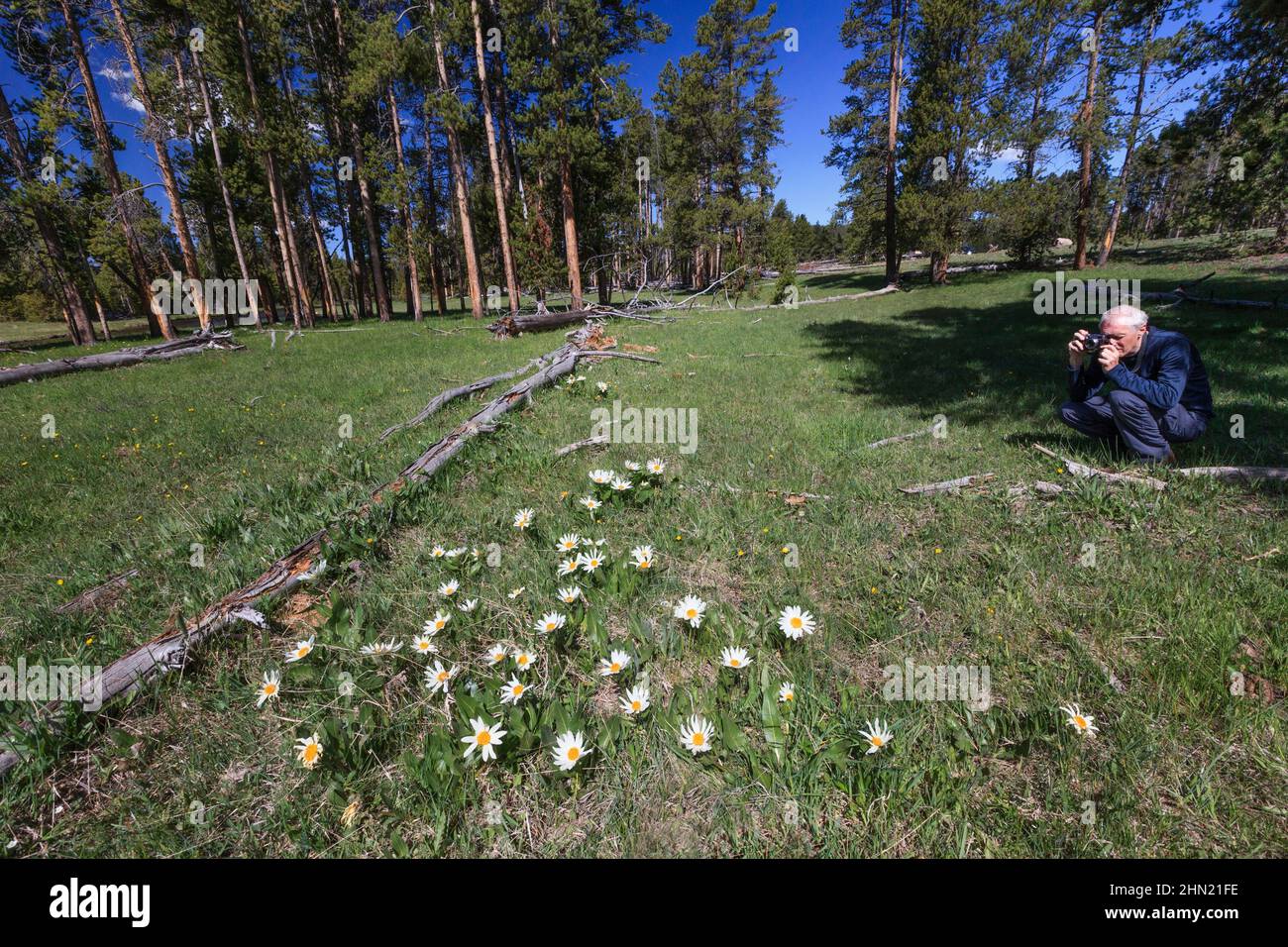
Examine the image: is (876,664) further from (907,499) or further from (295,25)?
(295,25)

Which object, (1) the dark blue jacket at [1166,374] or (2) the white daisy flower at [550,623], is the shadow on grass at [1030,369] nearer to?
(1) the dark blue jacket at [1166,374]

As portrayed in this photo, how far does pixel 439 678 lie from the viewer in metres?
2.41

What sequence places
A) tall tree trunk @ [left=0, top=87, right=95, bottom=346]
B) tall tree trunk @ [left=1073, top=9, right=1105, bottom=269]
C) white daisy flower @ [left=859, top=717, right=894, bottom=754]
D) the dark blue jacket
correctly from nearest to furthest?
white daisy flower @ [left=859, top=717, right=894, bottom=754] → the dark blue jacket → tall tree trunk @ [left=0, top=87, right=95, bottom=346] → tall tree trunk @ [left=1073, top=9, right=1105, bottom=269]

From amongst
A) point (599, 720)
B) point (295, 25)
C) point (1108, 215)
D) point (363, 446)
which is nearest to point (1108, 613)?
point (599, 720)

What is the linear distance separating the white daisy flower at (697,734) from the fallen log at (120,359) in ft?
56.1

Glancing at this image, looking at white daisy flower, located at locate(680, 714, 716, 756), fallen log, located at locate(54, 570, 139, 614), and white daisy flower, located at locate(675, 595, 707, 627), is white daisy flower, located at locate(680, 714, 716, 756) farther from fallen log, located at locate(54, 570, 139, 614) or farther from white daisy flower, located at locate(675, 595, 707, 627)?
fallen log, located at locate(54, 570, 139, 614)

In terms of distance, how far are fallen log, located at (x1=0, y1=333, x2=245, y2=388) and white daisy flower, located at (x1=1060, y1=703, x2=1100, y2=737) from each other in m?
18.5

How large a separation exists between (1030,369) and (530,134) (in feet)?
72.0

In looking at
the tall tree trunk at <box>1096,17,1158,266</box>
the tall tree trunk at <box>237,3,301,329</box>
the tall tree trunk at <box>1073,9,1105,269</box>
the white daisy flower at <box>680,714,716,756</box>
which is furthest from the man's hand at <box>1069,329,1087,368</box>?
the tall tree trunk at <box>237,3,301,329</box>

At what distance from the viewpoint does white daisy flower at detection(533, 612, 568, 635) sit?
2.69 metres

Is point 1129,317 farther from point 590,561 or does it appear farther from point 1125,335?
point 590,561

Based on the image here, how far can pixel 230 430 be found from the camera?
721cm


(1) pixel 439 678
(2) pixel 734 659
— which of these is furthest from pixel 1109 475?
(1) pixel 439 678

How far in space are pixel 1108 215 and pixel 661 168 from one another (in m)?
25.8
